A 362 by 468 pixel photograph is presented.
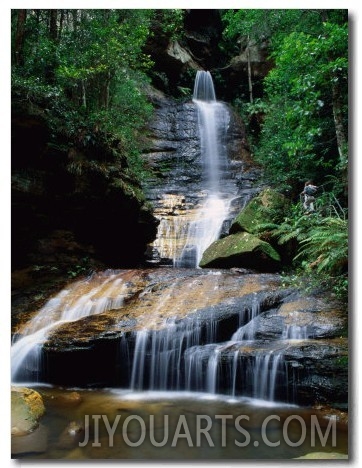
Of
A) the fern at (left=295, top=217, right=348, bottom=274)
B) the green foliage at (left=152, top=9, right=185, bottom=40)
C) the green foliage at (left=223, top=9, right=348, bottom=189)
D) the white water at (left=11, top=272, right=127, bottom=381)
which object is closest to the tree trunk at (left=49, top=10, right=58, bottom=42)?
the green foliage at (left=223, top=9, right=348, bottom=189)

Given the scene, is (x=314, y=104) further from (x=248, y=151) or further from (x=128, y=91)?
(x=248, y=151)

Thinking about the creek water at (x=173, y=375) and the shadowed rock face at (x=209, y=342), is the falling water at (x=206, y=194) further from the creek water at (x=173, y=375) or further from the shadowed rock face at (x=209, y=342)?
the shadowed rock face at (x=209, y=342)

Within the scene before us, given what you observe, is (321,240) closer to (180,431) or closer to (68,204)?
(180,431)

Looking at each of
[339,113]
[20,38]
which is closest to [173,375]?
[339,113]

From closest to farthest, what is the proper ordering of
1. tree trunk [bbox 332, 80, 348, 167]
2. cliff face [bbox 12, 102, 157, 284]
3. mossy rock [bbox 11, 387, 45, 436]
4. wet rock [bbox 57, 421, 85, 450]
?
wet rock [bbox 57, 421, 85, 450] < mossy rock [bbox 11, 387, 45, 436] < tree trunk [bbox 332, 80, 348, 167] < cliff face [bbox 12, 102, 157, 284]

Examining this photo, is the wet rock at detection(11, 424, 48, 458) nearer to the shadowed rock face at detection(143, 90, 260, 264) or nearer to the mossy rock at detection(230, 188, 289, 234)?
the mossy rock at detection(230, 188, 289, 234)

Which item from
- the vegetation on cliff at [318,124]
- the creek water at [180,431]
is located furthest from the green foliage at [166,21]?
the creek water at [180,431]

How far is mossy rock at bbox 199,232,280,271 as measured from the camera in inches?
277

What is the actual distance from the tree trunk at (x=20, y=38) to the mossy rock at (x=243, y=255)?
4.50 meters

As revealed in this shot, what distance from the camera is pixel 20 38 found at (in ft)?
18.9

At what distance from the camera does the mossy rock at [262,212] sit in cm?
778

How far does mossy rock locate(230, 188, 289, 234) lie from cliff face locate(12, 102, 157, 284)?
71.5 inches
